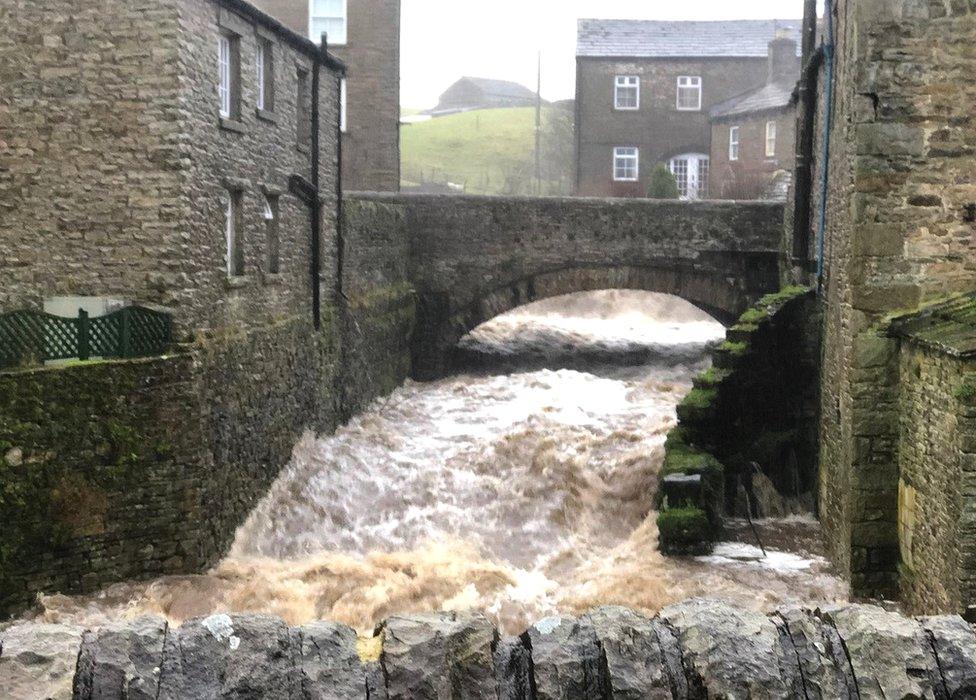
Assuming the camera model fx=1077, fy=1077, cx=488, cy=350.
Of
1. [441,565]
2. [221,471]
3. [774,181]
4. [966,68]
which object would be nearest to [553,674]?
[966,68]

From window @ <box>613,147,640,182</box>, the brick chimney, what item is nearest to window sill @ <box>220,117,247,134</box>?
the brick chimney

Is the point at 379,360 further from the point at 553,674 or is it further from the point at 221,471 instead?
the point at 553,674

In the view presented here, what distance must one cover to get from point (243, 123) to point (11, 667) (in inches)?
445

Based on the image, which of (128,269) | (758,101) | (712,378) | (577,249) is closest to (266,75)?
(128,269)

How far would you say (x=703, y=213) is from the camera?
22812 mm

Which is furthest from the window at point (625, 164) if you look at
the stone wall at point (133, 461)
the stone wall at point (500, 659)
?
the stone wall at point (500, 659)

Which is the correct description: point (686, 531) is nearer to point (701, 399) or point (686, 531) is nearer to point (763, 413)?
point (701, 399)

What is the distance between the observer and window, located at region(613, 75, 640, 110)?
128 ft

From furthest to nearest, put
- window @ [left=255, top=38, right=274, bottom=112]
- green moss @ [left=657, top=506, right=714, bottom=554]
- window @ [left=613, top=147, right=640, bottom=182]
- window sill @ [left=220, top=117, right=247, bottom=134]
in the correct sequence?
1. window @ [left=613, top=147, right=640, bottom=182]
2. window @ [left=255, top=38, right=274, bottom=112]
3. window sill @ [left=220, top=117, right=247, bottom=134]
4. green moss @ [left=657, top=506, right=714, bottom=554]

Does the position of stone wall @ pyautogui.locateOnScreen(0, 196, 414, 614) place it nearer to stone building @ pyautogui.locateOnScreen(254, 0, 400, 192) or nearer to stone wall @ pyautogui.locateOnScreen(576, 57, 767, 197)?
stone building @ pyautogui.locateOnScreen(254, 0, 400, 192)

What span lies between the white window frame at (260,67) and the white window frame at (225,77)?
837 millimetres

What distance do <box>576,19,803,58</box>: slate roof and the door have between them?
144 inches

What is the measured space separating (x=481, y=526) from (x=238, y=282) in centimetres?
470

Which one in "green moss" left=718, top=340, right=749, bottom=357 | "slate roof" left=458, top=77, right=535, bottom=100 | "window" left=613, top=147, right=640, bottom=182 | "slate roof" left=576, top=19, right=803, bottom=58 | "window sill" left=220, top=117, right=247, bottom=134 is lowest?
"green moss" left=718, top=340, right=749, bottom=357
